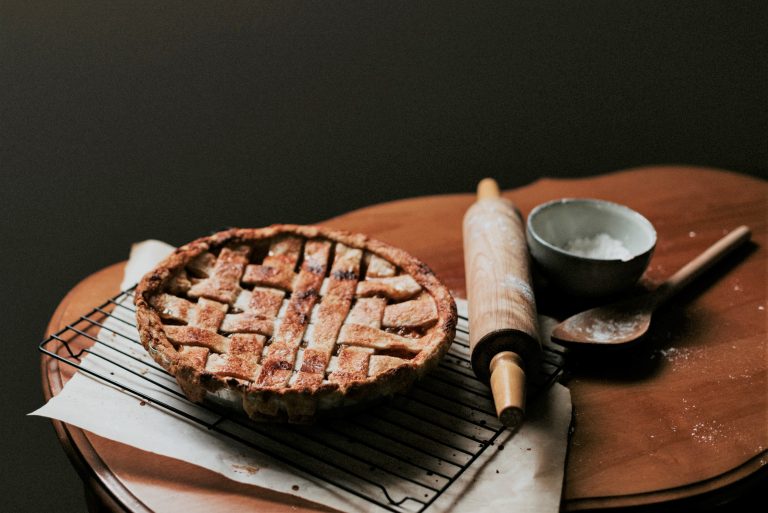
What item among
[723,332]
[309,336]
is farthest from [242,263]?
[723,332]

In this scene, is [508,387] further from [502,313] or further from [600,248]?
[600,248]

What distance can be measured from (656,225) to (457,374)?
763mm

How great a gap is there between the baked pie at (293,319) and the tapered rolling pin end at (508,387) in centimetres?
9

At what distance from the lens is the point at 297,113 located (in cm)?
236

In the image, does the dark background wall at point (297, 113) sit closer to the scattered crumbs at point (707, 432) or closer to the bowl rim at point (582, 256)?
the bowl rim at point (582, 256)

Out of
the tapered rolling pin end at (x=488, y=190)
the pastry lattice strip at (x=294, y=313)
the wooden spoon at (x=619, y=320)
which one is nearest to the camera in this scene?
the pastry lattice strip at (x=294, y=313)

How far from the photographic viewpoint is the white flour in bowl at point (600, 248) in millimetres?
1460

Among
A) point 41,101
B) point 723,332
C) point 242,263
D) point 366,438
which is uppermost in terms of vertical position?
point 41,101

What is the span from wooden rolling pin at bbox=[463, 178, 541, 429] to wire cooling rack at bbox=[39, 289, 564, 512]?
0.06 m

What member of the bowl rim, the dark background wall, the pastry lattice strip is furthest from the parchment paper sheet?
the dark background wall

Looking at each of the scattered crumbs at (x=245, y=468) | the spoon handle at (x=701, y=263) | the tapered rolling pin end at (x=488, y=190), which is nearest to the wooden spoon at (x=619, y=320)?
the spoon handle at (x=701, y=263)

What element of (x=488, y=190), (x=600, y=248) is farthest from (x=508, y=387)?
(x=488, y=190)

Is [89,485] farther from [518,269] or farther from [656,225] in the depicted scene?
[656,225]

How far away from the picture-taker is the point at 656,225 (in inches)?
67.9
